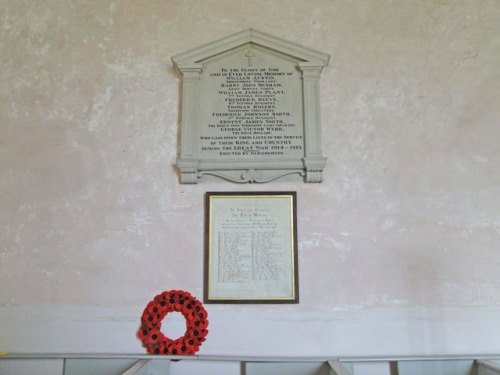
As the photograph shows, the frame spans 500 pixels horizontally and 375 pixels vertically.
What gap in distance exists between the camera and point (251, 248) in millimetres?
2709

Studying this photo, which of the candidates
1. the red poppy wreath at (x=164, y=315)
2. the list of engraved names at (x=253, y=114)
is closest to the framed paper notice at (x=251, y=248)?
the red poppy wreath at (x=164, y=315)

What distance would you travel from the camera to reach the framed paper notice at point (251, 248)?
2652 mm

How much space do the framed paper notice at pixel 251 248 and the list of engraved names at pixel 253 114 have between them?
0.30 m

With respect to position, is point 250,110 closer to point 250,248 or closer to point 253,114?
point 253,114

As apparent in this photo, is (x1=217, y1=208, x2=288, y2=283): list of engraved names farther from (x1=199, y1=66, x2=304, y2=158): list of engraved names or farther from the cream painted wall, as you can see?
(x1=199, y1=66, x2=304, y2=158): list of engraved names

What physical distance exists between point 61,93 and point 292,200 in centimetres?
175

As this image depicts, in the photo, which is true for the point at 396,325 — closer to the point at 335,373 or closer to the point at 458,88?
the point at 335,373

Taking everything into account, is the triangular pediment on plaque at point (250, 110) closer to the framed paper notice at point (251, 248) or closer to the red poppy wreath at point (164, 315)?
the framed paper notice at point (251, 248)

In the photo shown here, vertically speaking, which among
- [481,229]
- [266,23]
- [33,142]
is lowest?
[481,229]

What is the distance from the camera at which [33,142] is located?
2920 mm

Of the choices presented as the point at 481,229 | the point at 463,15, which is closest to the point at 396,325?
the point at 481,229

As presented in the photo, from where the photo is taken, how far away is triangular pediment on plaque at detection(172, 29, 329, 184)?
2.79 metres

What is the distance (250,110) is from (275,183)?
0.52 metres

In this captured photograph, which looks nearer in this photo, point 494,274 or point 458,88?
point 494,274
